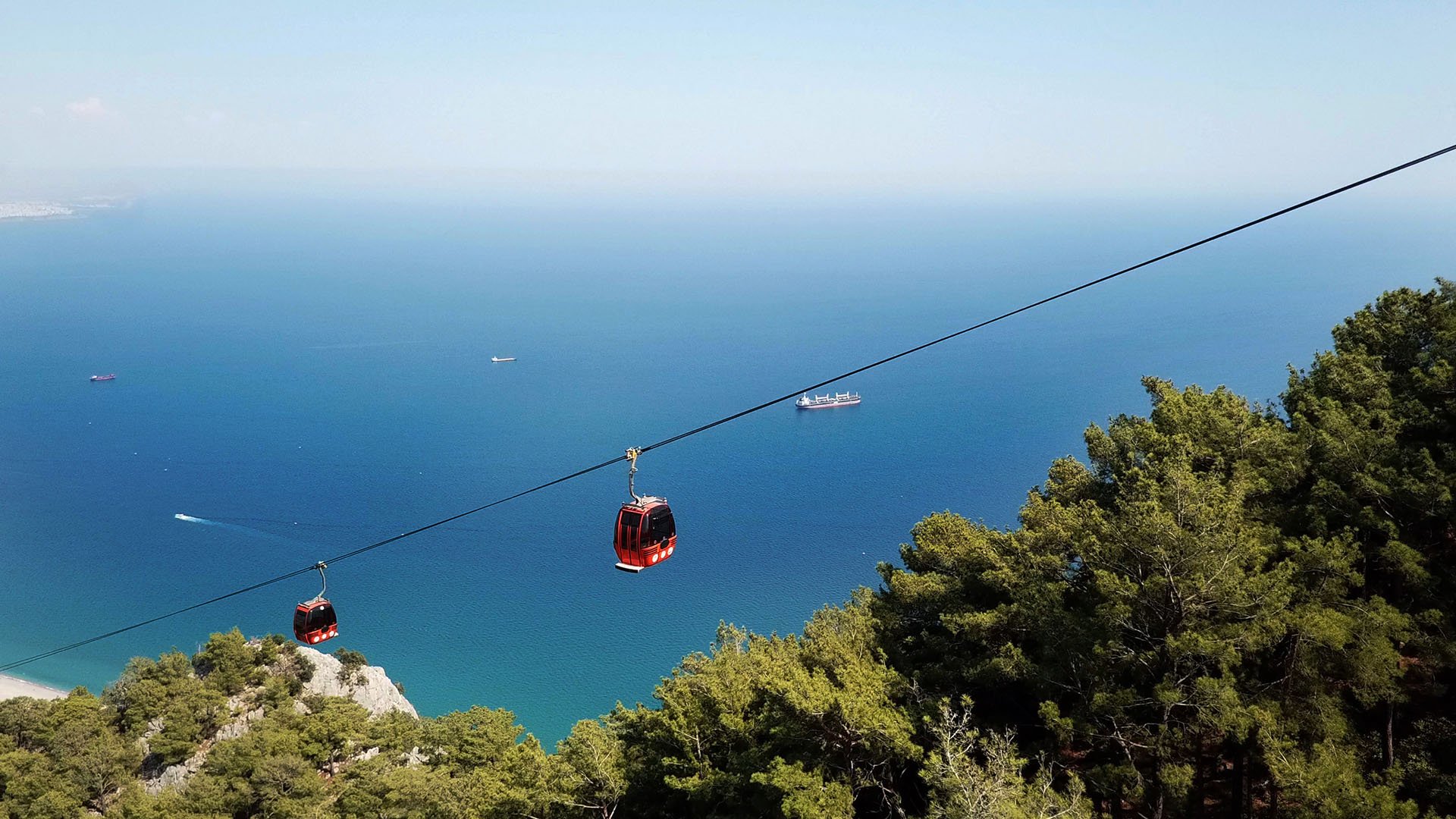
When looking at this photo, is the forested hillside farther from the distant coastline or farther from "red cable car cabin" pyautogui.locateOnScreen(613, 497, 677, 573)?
the distant coastline

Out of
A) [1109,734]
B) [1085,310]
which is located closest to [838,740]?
[1109,734]

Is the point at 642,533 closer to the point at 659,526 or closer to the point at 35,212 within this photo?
the point at 659,526

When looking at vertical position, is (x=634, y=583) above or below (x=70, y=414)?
below

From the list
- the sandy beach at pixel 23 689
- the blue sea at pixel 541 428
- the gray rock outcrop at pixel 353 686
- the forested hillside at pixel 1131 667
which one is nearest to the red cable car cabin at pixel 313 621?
the forested hillside at pixel 1131 667

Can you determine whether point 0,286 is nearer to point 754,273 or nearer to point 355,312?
point 355,312

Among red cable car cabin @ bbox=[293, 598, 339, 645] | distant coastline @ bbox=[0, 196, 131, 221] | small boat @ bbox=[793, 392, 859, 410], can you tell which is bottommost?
small boat @ bbox=[793, 392, 859, 410]

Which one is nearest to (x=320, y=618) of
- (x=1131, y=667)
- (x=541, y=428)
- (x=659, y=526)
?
(x=659, y=526)

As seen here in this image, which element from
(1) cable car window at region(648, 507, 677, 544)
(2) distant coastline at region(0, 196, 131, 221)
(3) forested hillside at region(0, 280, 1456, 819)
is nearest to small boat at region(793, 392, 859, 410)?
(3) forested hillside at region(0, 280, 1456, 819)
